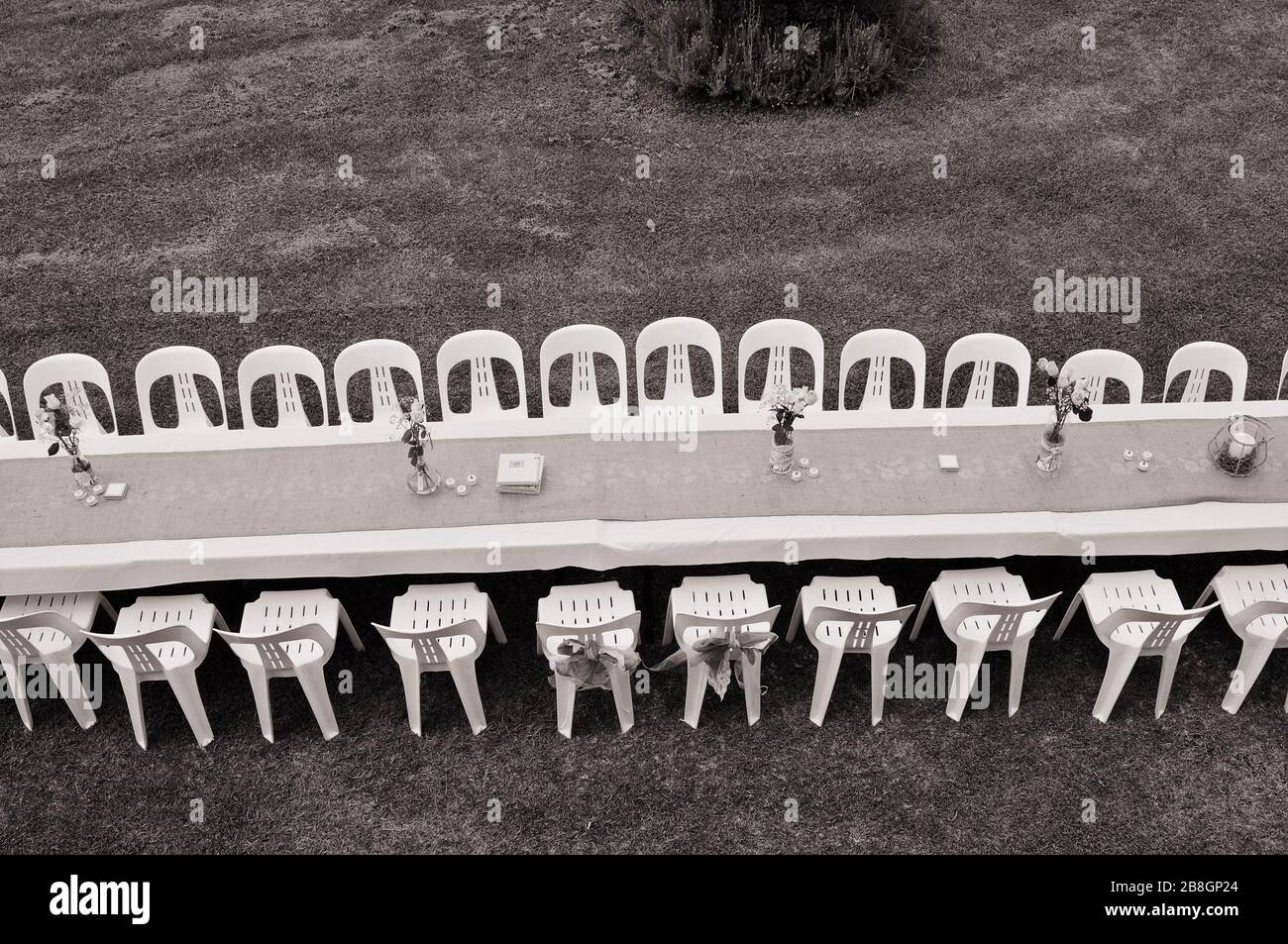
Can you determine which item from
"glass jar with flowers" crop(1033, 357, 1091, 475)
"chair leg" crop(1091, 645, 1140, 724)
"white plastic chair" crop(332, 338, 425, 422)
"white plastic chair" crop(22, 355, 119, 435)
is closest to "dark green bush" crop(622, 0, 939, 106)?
"white plastic chair" crop(332, 338, 425, 422)

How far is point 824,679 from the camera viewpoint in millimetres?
5609

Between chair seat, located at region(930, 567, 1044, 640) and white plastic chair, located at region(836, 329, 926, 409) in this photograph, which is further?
white plastic chair, located at region(836, 329, 926, 409)

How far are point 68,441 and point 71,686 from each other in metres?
1.20

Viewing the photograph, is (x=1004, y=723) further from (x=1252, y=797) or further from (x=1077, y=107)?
(x=1077, y=107)

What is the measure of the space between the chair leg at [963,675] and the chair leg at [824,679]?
578mm

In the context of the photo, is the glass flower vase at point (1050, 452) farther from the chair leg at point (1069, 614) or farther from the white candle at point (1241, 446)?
the white candle at point (1241, 446)

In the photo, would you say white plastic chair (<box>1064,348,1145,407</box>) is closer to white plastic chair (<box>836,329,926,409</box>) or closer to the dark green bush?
white plastic chair (<box>836,329,926,409</box>)

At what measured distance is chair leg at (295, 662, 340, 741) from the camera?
5387 millimetres

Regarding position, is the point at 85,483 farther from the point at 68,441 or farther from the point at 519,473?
the point at 519,473

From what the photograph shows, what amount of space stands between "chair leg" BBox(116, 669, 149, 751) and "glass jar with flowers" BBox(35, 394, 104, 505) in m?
0.92

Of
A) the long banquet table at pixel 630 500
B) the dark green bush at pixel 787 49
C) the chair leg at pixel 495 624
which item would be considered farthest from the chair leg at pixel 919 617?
the dark green bush at pixel 787 49

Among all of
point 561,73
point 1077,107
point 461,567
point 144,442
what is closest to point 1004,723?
point 461,567

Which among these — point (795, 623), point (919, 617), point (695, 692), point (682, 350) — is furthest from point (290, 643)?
point (919, 617)

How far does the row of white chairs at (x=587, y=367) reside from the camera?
650 cm
